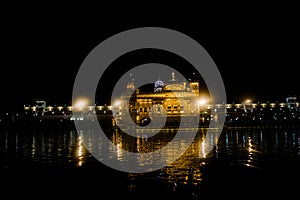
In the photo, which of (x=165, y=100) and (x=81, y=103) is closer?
(x=165, y=100)

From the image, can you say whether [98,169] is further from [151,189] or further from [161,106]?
[161,106]

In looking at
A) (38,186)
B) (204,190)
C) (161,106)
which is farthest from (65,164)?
(161,106)

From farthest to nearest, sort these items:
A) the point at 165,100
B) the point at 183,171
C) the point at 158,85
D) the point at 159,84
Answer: the point at 158,85 → the point at 159,84 → the point at 165,100 → the point at 183,171

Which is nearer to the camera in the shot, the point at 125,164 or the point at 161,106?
the point at 125,164

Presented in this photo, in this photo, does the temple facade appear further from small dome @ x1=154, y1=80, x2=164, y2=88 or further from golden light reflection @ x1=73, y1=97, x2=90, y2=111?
golden light reflection @ x1=73, y1=97, x2=90, y2=111

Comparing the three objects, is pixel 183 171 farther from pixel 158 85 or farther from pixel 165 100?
pixel 158 85

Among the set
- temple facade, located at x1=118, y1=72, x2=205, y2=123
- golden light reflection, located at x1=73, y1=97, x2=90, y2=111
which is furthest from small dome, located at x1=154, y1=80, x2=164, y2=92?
golden light reflection, located at x1=73, y1=97, x2=90, y2=111

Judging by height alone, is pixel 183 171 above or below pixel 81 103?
below

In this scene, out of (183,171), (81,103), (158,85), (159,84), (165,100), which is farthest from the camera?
(81,103)

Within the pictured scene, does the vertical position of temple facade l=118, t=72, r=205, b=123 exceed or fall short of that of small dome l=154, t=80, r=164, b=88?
it falls short

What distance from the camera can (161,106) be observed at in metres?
94.5

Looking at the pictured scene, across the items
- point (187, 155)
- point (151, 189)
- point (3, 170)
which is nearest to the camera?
point (151, 189)

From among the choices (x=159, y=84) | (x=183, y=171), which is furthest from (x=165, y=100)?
(x=183, y=171)

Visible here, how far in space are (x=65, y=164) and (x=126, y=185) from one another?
6106 millimetres
